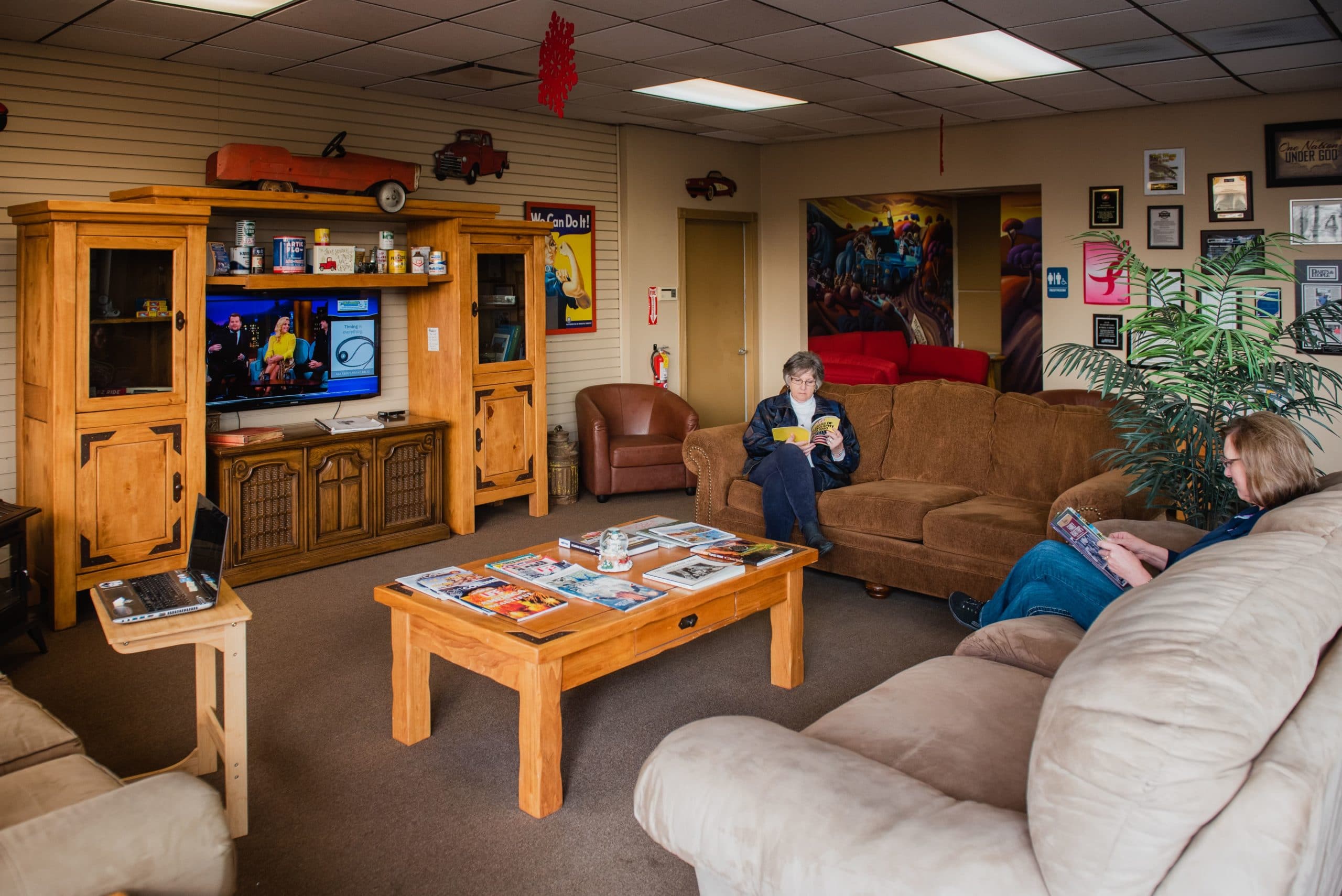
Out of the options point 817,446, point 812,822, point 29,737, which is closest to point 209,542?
point 29,737

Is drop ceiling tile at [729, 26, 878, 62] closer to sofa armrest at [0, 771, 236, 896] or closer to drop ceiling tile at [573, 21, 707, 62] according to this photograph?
drop ceiling tile at [573, 21, 707, 62]

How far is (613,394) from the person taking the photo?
7738mm

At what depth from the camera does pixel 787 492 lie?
5.09 metres

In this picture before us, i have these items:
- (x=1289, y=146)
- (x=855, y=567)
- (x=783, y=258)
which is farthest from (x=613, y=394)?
(x=1289, y=146)

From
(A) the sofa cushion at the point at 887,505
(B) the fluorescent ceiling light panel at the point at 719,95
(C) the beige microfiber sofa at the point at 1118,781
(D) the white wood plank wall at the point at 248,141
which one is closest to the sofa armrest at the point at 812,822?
(C) the beige microfiber sofa at the point at 1118,781

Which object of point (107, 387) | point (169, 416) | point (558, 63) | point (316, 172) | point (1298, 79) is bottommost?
point (169, 416)

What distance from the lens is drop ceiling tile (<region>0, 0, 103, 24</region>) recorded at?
432 cm

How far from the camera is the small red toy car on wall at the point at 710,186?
8.50 metres

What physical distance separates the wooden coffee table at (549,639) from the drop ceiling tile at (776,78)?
338 centimetres

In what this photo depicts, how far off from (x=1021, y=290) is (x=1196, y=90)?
4.54 m

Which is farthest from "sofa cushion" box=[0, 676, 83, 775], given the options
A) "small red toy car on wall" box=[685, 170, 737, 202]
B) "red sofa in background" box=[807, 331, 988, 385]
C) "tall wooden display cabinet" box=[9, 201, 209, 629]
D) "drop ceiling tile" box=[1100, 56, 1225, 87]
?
"red sofa in background" box=[807, 331, 988, 385]

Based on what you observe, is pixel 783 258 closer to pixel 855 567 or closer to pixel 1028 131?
pixel 1028 131

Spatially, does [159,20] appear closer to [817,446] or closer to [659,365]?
[817,446]

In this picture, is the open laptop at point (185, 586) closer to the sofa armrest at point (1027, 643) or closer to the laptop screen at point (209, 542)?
the laptop screen at point (209, 542)
